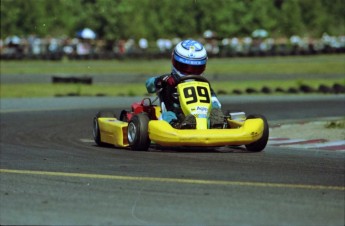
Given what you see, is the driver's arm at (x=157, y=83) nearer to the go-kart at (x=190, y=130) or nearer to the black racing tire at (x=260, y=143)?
the go-kart at (x=190, y=130)

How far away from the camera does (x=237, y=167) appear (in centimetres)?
923

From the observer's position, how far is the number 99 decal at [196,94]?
38.1ft

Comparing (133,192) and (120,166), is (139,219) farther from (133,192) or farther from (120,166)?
(120,166)

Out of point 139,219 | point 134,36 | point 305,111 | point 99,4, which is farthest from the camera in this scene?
point 134,36

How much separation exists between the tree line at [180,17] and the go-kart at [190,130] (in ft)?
203

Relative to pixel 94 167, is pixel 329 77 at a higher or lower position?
lower

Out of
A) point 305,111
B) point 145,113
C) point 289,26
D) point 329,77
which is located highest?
point 145,113

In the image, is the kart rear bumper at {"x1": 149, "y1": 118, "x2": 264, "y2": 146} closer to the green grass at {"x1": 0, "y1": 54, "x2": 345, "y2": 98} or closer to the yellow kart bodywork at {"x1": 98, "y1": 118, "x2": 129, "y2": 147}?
the yellow kart bodywork at {"x1": 98, "y1": 118, "x2": 129, "y2": 147}

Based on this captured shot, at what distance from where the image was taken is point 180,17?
94.4m

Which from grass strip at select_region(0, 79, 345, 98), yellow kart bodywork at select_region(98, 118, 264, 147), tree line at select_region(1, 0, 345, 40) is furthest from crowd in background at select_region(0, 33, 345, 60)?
yellow kart bodywork at select_region(98, 118, 264, 147)

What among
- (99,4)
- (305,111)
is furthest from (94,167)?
(99,4)

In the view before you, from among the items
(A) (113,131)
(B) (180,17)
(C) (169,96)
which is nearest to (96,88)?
(A) (113,131)

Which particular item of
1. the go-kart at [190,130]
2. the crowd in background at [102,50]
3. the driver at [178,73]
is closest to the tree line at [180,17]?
the crowd in background at [102,50]

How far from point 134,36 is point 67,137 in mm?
74330
